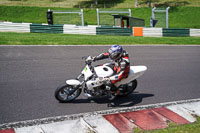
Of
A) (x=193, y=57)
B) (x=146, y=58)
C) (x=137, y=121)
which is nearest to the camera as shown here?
(x=137, y=121)

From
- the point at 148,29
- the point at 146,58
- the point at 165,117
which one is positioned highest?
the point at 148,29

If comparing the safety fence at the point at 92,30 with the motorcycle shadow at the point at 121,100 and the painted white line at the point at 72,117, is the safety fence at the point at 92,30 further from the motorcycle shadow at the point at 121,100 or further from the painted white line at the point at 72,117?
the painted white line at the point at 72,117

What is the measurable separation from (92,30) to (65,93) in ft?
50.2

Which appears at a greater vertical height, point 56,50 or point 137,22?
point 137,22

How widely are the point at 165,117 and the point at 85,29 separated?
53.1 feet

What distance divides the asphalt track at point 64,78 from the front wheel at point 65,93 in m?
0.15

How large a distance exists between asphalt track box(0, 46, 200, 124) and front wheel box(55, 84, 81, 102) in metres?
0.15

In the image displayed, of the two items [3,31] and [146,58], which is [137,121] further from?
[3,31]

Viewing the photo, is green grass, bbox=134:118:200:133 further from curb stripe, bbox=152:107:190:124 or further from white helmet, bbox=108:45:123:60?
white helmet, bbox=108:45:123:60

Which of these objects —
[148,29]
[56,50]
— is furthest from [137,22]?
[56,50]

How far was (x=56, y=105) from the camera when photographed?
7250 millimetres

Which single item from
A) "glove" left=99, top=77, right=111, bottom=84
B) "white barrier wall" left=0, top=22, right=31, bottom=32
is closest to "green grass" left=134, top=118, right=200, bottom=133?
"glove" left=99, top=77, right=111, bottom=84

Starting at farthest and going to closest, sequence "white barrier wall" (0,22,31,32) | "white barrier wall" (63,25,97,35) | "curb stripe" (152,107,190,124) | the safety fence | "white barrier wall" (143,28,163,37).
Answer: "white barrier wall" (143,28,163,37) < "white barrier wall" (63,25,97,35) < the safety fence < "white barrier wall" (0,22,31,32) < "curb stripe" (152,107,190,124)

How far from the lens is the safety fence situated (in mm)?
21281
